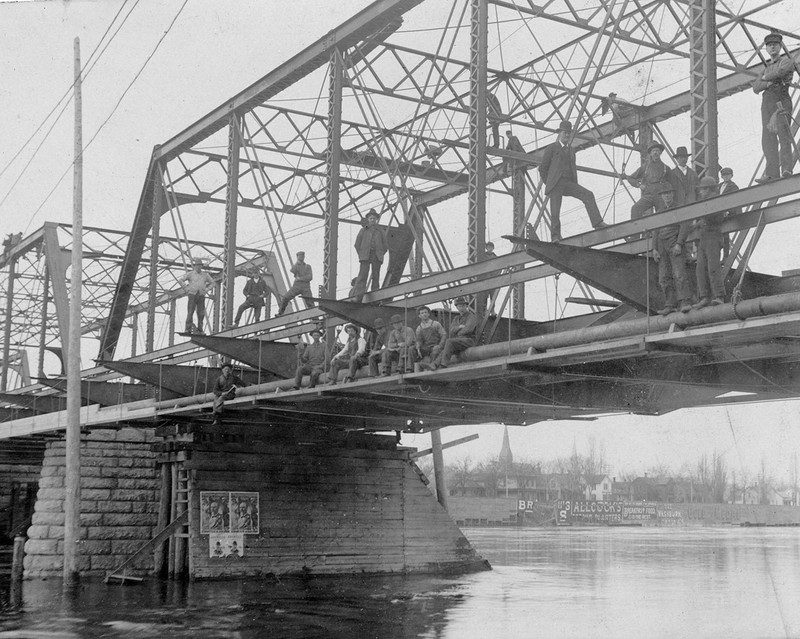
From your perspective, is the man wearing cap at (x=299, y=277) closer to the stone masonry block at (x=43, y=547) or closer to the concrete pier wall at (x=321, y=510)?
the concrete pier wall at (x=321, y=510)

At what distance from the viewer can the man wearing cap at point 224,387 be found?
82.4ft

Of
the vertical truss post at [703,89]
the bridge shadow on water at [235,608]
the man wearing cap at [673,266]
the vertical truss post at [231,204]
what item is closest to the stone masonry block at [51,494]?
the bridge shadow on water at [235,608]

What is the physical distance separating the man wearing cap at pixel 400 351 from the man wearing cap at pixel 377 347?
174 mm

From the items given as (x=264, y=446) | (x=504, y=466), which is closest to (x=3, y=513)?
(x=264, y=446)

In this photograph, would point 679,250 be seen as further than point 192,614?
No

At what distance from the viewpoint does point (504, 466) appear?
147125mm

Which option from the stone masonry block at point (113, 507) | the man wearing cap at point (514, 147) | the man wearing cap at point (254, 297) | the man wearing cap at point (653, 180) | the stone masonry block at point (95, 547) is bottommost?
the stone masonry block at point (95, 547)

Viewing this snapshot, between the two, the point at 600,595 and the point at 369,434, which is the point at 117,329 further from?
the point at 600,595

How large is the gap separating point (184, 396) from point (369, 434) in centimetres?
645

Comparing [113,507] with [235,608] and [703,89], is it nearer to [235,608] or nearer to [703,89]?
[235,608]

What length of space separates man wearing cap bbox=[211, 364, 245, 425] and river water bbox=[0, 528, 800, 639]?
4.72m

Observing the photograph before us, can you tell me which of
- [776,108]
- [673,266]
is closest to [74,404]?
[673,266]

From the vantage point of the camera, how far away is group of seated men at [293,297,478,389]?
17984mm

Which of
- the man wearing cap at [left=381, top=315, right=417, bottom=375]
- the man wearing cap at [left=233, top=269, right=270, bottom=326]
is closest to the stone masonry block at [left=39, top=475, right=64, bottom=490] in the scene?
the man wearing cap at [left=233, top=269, right=270, bottom=326]
